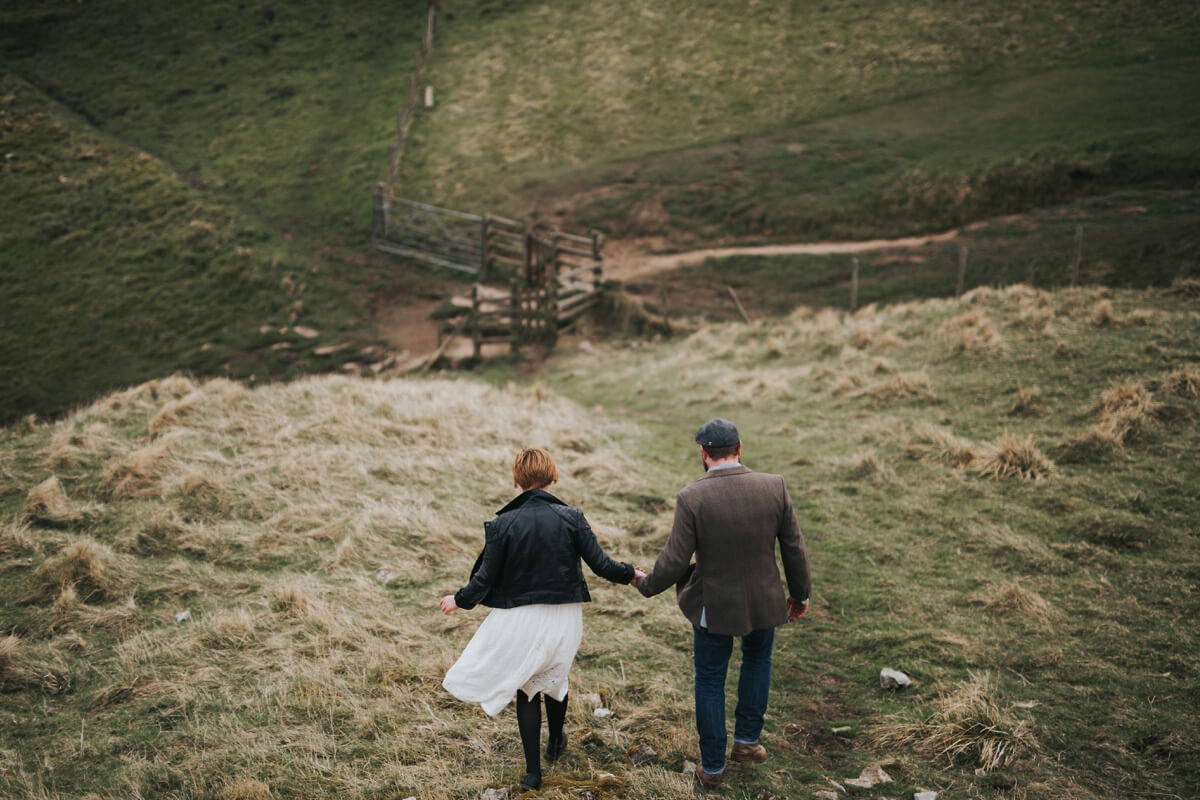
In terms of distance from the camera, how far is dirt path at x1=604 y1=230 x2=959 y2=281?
82.8 ft

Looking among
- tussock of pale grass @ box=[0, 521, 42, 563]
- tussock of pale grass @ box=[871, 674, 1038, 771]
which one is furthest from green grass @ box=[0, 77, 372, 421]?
tussock of pale grass @ box=[871, 674, 1038, 771]

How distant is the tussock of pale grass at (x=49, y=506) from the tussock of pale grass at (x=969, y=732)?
770 cm

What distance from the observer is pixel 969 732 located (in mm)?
5105

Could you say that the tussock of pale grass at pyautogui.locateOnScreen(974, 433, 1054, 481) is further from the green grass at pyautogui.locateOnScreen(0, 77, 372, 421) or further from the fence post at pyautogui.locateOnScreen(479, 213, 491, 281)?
the fence post at pyautogui.locateOnScreen(479, 213, 491, 281)

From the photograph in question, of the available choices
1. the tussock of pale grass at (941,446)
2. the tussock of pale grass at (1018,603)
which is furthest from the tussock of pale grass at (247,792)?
the tussock of pale grass at (941,446)

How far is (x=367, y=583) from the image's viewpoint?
23.7 ft

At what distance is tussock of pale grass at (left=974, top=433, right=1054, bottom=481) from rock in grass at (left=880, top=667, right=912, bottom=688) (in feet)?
13.4

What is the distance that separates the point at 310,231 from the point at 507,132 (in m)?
10.3

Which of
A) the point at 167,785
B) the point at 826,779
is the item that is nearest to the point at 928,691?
the point at 826,779

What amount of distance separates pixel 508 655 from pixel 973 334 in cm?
1174

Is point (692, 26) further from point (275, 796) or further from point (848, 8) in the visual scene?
point (275, 796)

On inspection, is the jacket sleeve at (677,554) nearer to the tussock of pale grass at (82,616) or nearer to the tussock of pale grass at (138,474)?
the tussock of pale grass at (82,616)

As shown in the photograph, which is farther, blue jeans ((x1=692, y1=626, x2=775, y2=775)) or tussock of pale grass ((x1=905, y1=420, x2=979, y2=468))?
Result: tussock of pale grass ((x1=905, y1=420, x2=979, y2=468))

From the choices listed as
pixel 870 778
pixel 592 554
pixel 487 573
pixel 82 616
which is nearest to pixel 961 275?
pixel 870 778
